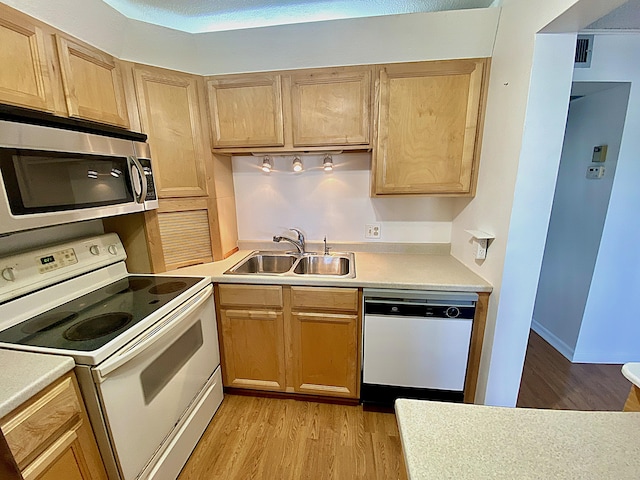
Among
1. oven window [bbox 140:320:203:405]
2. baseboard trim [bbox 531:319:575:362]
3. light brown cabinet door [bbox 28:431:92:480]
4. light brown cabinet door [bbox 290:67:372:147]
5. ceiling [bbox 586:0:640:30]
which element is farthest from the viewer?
baseboard trim [bbox 531:319:575:362]

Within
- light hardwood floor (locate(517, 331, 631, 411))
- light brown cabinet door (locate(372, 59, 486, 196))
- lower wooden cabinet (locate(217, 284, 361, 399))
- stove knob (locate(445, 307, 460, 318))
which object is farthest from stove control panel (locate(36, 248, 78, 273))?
light hardwood floor (locate(517, 331, 631, 411))

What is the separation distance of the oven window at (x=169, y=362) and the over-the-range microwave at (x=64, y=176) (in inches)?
28.3

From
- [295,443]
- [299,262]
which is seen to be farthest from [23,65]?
[295,443]

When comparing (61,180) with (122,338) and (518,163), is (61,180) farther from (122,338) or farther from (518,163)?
(518,163)

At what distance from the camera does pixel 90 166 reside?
1258 millimetres

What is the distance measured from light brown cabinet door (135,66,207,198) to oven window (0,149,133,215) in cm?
25

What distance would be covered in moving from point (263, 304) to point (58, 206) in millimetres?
1088

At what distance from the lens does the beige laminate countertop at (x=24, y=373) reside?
780 millimetres

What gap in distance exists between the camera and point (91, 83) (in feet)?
4.42

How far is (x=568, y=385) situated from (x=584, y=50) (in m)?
2.26

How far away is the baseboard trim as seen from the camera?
2.28 metres

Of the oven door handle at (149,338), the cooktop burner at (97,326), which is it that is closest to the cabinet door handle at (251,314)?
the oven door handle at (149,338)

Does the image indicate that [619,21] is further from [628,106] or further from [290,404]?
[290,404]

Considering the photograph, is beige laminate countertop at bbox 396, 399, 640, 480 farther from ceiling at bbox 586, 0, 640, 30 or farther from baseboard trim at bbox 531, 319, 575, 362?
baseboard trim at bbox 531, 319, 575, 362
